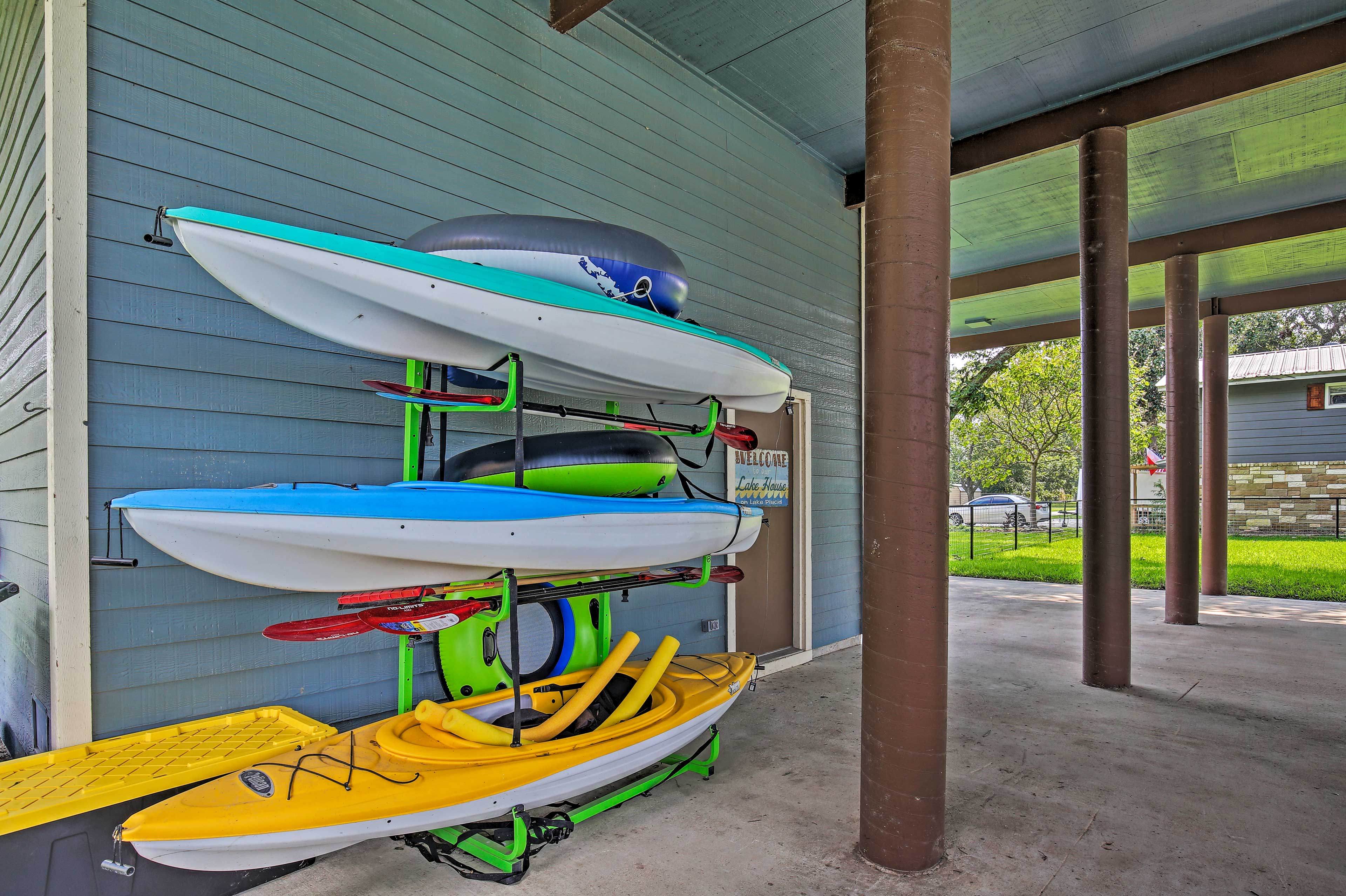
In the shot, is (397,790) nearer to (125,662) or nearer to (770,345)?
(125,662)

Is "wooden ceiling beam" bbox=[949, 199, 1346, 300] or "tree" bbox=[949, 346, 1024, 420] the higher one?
"wooden ceiling beam" bbox=[949, 199, 1346, 300]

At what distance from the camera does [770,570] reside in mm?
4902

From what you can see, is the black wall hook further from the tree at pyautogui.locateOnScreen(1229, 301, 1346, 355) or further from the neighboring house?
the tree at pyautogui.locateOnScreen(1229, 301, 1346, 355)

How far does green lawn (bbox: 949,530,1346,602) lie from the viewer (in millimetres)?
7926

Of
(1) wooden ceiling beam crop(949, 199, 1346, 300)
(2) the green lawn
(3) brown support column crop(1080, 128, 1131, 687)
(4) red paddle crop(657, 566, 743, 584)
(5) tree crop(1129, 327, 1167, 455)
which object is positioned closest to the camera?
(4) red paddle crop(657, 566, 743, 584)

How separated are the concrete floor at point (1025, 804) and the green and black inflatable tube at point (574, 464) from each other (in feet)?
3.98

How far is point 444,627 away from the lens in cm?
214

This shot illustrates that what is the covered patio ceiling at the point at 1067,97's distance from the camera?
3.68 meters

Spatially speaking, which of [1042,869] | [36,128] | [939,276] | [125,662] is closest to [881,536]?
[939,276]

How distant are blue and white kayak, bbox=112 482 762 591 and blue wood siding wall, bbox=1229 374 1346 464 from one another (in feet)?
50.5

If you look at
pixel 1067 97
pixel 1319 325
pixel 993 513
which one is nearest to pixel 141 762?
pixel 1067 97

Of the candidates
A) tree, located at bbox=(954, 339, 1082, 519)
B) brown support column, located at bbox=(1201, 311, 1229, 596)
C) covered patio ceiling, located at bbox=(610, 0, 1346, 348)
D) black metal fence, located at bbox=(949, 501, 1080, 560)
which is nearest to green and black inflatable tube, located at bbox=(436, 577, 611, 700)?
covered patio ceiling, located at bbox=(610, 0, 1346, 348)

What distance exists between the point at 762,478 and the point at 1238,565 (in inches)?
342

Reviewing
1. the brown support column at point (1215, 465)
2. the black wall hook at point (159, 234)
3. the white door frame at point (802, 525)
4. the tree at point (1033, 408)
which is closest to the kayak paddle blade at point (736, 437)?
the white door frame at point (802, 525)
